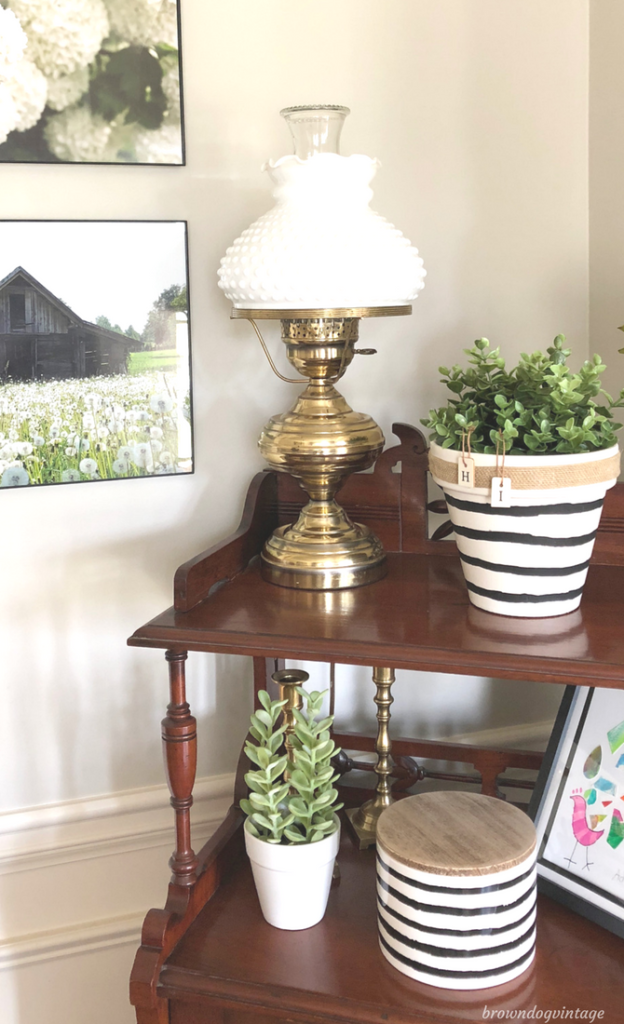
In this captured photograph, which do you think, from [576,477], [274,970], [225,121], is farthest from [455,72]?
[274,970]

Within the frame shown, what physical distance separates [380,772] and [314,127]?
0.88 metres

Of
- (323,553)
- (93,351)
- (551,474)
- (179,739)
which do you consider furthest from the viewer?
(93,351)

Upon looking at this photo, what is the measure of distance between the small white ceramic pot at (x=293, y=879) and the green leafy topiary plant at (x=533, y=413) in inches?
19.8

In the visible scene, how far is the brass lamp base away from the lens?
116 centimetres

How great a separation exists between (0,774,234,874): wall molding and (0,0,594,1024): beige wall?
0.01 meters

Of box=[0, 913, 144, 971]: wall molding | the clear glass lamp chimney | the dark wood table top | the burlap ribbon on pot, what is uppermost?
the clear glass lamp chimney

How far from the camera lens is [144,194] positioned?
129cm

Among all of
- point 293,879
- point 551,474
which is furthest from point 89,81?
point 293,879

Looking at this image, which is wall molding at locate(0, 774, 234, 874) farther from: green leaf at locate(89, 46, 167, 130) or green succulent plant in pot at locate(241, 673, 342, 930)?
green leaf at locate(89, 46, 167, 130)

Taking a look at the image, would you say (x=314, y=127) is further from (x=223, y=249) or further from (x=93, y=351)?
(x=93, y=351)

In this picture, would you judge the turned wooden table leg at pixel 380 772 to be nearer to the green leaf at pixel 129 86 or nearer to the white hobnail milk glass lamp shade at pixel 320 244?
the white hobnail milk glass lamp shade at pixel 320 244

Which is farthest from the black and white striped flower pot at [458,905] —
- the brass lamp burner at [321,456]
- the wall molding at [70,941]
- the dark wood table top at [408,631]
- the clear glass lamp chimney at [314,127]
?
the clear glass lamp chimney at [314,127]

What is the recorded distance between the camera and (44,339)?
1.27m

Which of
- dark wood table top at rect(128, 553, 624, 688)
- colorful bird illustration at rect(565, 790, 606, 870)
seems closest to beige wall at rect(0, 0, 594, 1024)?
dark wood table top at rect(128, 553, 624, 688)
